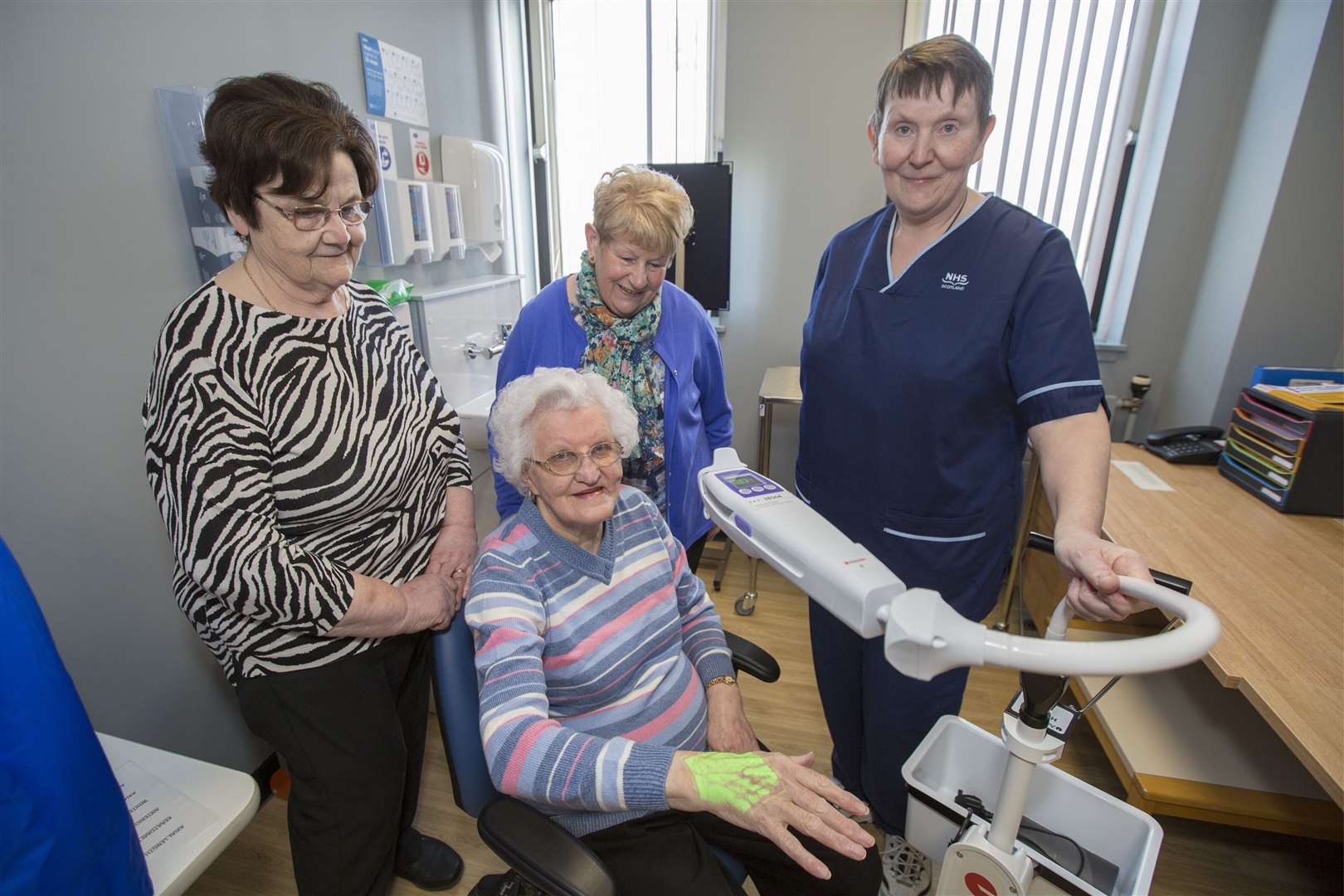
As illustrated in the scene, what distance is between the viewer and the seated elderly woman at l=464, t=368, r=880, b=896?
32.5 inches

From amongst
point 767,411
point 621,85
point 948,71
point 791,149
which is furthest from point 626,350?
point 621,85

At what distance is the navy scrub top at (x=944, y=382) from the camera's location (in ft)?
3.42

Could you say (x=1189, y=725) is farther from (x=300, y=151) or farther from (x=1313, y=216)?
(x=300, y=151)

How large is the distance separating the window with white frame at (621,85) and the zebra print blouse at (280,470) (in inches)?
82.9

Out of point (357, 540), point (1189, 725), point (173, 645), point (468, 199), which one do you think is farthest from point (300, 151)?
point (1189, 725)

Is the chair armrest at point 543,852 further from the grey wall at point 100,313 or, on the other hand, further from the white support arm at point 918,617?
the grey wall at point 100,313

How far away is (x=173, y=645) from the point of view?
1.51 meters

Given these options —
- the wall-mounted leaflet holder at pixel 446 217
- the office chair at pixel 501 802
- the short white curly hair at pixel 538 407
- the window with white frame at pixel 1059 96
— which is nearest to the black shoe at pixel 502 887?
the office chair at pixel 501 802

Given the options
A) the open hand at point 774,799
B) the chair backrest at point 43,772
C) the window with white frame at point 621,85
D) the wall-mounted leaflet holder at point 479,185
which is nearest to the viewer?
the chair backrest at point 43,772

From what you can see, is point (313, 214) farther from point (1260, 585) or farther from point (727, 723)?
point (1260, 585)

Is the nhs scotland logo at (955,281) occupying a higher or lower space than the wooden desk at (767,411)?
higher

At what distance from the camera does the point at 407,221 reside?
2076mm

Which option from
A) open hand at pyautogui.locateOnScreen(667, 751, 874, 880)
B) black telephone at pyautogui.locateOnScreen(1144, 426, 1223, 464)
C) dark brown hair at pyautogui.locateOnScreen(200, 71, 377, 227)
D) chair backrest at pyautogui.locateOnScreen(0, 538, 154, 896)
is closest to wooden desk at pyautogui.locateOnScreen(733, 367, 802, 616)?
black telephone at pyautogui.locateOnScreen(1144, 426, 1223, 464)

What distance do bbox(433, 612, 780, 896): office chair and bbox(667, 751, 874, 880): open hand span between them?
139 millimetres
